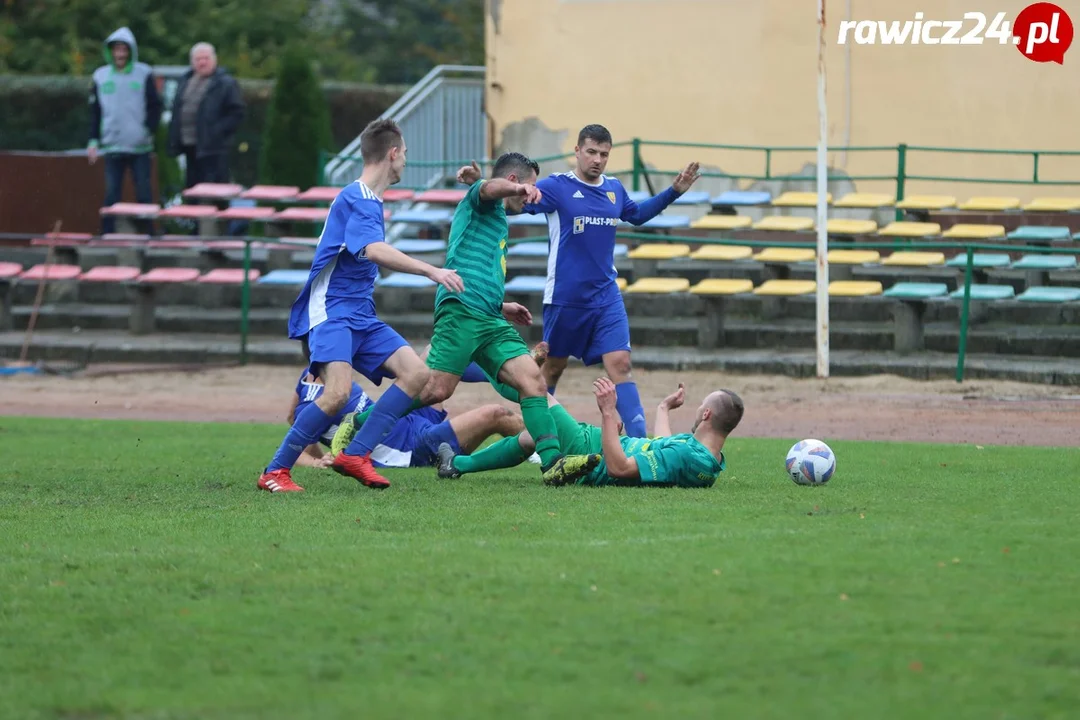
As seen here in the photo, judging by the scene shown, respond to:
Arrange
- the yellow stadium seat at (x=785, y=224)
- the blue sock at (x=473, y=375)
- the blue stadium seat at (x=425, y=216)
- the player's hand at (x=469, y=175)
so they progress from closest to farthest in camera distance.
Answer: the player's hand at (x=469, y=175)
the blue sock at (x=473, y=375)
the yellow stadium seat at (x=785, y=224)
the blue stadium seat at (x=425, y=216)

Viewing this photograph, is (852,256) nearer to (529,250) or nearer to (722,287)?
(722,287)

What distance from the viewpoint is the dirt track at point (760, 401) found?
1302 cm

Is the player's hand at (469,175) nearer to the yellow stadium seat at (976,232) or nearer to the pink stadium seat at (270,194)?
the yellow stadium seat at (976,232)

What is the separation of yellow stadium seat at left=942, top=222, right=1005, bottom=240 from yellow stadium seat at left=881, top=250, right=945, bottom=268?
48.5 inches

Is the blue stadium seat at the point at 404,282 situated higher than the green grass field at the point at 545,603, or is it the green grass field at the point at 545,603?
the blue stadium seat at the point at 404,282

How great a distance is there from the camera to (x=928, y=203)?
20.8 m

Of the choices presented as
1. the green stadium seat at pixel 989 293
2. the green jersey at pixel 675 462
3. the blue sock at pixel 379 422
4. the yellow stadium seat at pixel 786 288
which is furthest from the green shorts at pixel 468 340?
the yellow stadium seat at pixel 786 288

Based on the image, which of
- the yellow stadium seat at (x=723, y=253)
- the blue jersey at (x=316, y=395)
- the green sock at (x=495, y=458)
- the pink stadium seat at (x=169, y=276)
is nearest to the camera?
the green sock at (x=495, y=458)

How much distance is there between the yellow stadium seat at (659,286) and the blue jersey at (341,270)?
33.4 feet

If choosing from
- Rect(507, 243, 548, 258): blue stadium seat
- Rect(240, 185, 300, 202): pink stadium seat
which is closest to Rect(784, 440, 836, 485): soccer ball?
Rect(507, 243, 548, 258): blue stadium seat

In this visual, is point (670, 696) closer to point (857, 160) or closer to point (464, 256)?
point (464, 256)

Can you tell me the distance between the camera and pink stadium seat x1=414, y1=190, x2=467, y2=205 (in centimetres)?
2283

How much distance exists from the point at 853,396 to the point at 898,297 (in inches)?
93.9

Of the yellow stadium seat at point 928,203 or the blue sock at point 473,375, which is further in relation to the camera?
the yellow stadium seat at point 928,203
